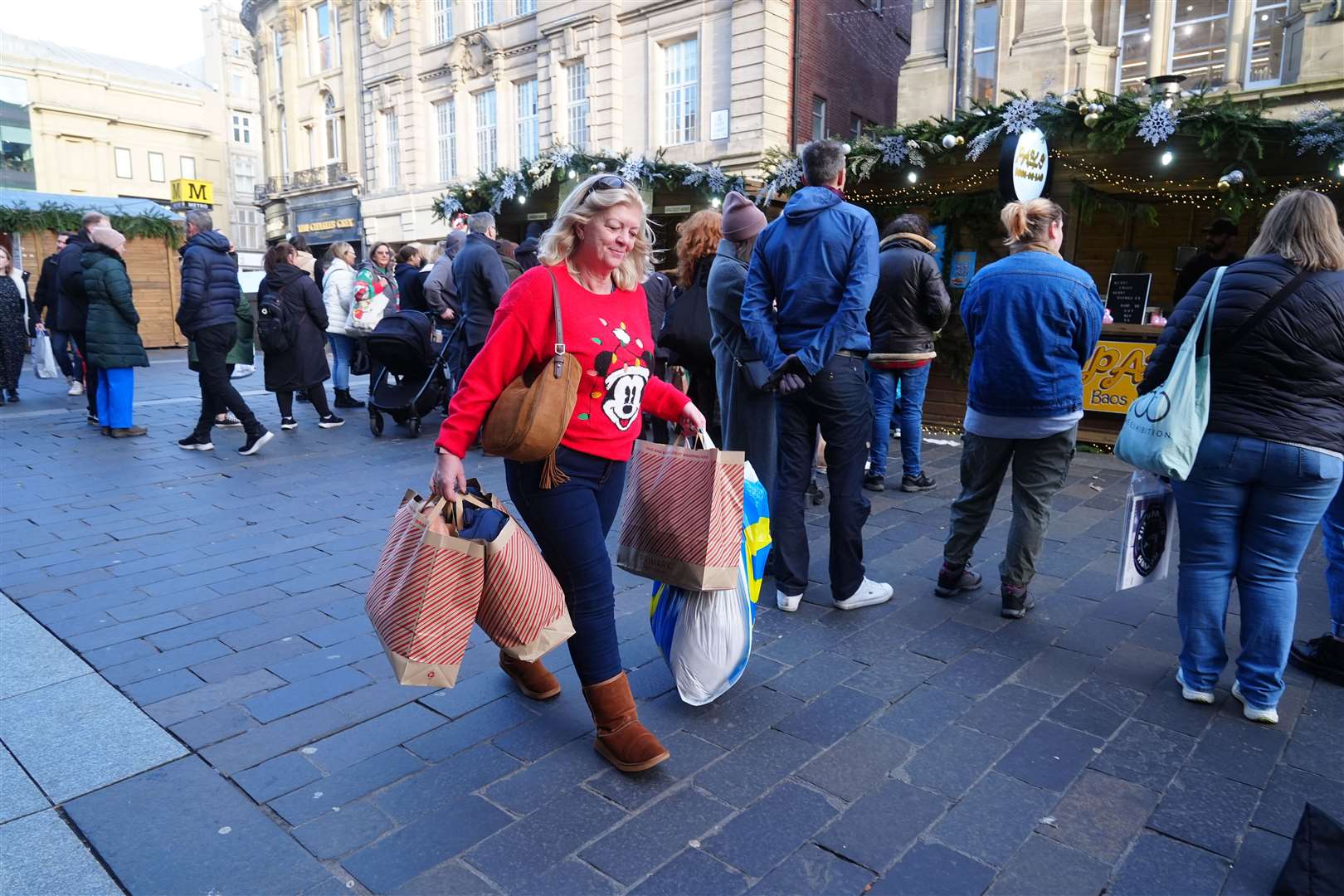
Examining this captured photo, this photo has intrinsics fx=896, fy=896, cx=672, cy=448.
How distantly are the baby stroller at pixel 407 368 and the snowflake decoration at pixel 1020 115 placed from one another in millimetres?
5123

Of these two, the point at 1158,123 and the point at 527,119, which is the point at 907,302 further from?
the point at 527,119

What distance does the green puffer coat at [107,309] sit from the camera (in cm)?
780

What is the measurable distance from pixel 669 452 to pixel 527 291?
73cm

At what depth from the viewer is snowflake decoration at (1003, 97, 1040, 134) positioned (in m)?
7.18

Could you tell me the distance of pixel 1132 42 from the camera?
13.8m

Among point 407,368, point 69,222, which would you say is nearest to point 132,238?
point 69,222

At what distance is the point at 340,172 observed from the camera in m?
31.5

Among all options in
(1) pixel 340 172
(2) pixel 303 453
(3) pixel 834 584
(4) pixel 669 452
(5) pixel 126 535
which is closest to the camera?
(4) pixel 669 452

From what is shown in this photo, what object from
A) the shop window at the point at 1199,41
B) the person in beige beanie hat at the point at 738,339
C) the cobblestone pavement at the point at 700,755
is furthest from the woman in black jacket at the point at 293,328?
the shop window at the point at 1199,41

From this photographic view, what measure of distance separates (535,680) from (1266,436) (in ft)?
8.45

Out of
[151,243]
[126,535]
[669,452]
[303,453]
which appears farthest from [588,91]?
[669,452]

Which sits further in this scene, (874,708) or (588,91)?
(588,91)

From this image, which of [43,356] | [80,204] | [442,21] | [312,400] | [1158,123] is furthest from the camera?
[442,21]

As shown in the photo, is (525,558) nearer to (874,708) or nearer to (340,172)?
(874,708)
